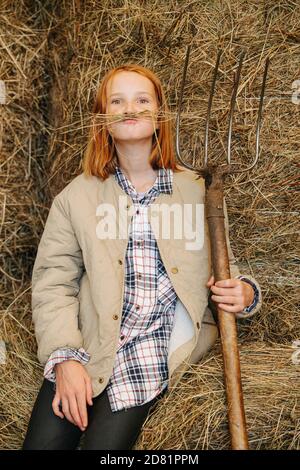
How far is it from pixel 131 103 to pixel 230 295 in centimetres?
62

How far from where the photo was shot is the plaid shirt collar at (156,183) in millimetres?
1733

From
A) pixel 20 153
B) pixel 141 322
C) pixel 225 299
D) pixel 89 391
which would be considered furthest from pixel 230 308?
pixel 20 153

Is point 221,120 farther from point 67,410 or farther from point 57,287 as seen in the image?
point 67,410

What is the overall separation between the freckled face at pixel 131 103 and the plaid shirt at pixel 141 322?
0.45 ft

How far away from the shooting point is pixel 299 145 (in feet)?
6.22

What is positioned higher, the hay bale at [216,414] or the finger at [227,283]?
the finger at [227,283]

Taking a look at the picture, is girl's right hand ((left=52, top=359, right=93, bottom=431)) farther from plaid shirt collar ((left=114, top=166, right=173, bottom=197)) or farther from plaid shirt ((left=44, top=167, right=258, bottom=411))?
plaid shirt collar ((left=114, top=166, right=173, bottom=197))

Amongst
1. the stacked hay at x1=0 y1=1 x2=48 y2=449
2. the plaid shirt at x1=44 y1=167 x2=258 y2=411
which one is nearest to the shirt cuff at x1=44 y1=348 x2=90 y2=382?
the plaid shirt at x1=44 y1=167 x2=258 y2=411

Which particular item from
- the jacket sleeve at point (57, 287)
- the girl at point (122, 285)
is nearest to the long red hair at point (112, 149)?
the girl at point (122, 285)

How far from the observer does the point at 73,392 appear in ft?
4.94

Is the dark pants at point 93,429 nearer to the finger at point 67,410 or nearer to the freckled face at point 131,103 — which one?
the finger at point 67,410

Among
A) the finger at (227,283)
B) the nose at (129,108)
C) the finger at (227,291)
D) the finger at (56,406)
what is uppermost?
the nose at (129,108)
